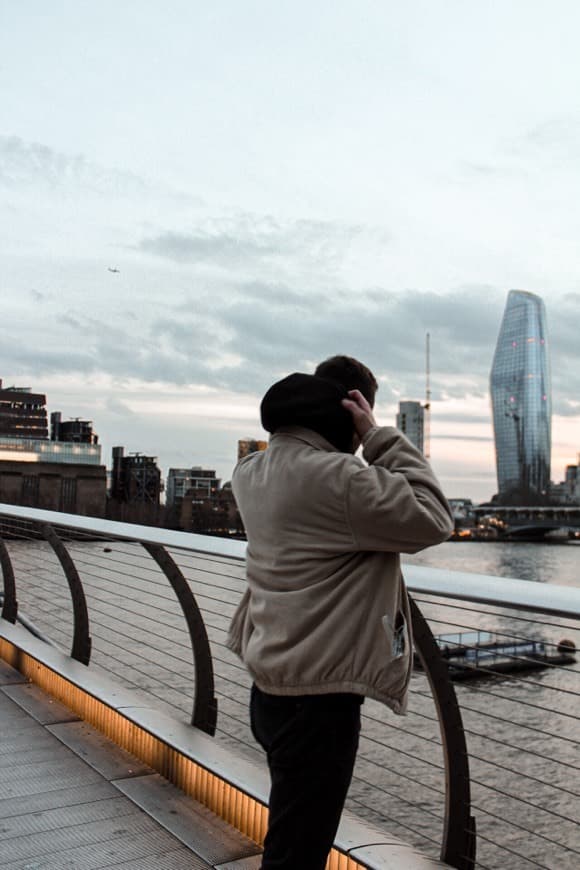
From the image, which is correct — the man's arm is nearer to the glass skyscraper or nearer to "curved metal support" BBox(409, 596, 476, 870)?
"curved metal support" BBox(409, 596, 476, 870)

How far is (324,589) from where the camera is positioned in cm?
159

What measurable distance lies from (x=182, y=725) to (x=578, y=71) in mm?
93309

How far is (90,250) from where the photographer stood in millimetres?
101812

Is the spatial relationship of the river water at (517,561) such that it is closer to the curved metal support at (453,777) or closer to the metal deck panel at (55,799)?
the metal deck panel at (55,799)

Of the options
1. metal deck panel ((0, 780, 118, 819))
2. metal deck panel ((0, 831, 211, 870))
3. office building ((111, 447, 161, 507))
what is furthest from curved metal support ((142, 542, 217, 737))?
office building ((111, 447, 161, 507))

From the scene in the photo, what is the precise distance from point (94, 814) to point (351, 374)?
71.6 inches

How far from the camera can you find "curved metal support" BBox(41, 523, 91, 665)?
4238mm

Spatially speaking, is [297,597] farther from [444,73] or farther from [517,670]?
[444,73]

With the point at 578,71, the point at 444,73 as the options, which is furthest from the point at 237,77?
the point at 578,71

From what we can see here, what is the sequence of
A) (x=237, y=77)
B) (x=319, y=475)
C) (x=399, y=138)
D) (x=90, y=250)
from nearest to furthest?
1. (x=319, y=475)
2. (x=237, y=77)
3. (x=399, y=138)
4. (x=90, y=250)

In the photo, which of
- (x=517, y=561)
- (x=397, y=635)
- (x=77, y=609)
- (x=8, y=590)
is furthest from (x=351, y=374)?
(x=517, y=561)

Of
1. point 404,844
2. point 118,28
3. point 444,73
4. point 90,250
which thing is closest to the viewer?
point 404,844

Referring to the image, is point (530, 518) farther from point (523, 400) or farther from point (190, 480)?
point (190, 480)

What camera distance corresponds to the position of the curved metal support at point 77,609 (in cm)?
424
